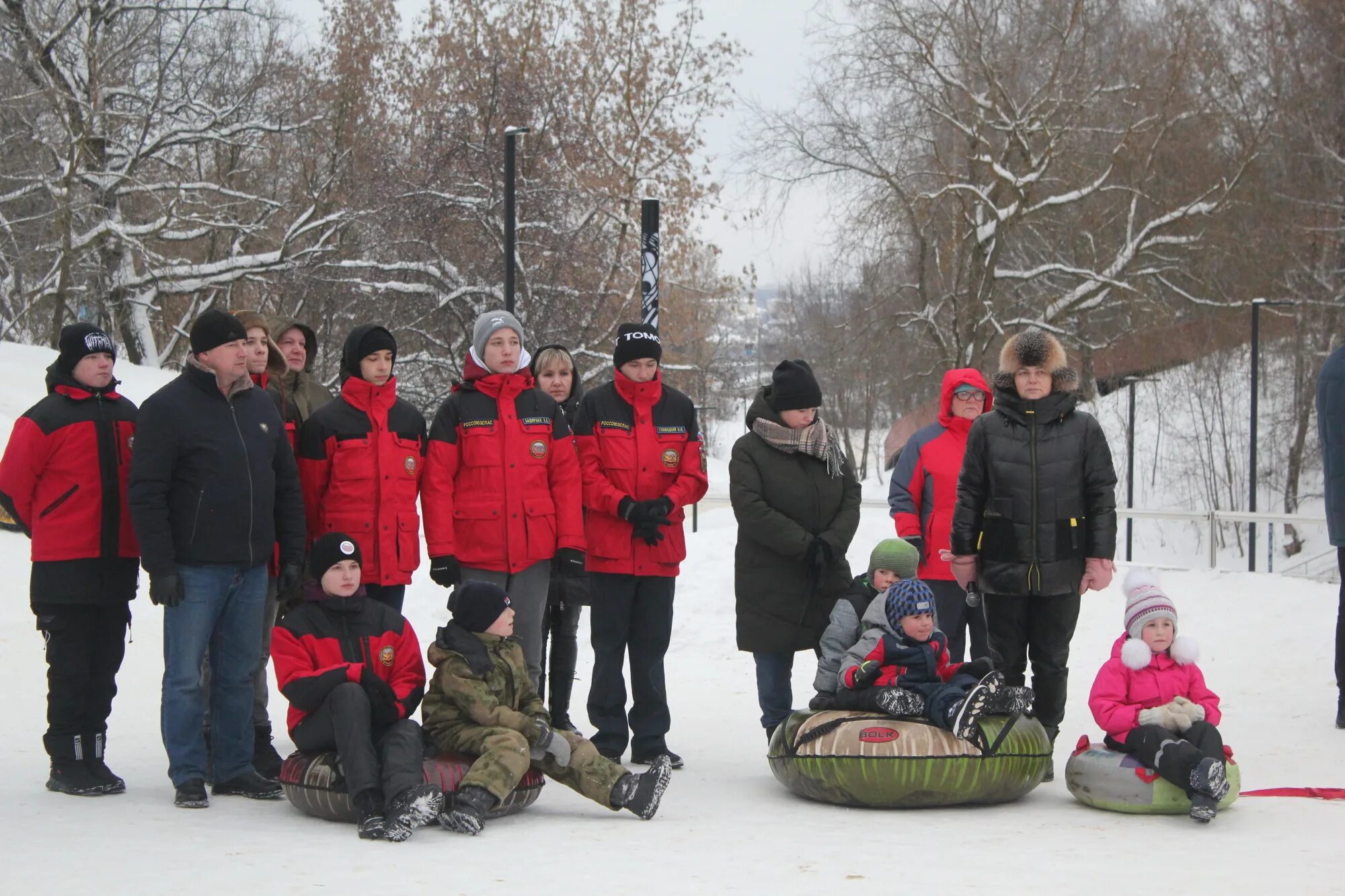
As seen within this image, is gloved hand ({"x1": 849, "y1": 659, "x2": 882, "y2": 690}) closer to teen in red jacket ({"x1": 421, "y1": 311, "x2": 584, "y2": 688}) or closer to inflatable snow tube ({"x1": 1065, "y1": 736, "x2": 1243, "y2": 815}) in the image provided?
inflatable snow tube ({"x1": 1065, "y1": 736, "x2": 1243, "y2": 815})

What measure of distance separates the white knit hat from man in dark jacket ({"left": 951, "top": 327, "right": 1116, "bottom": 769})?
170mm

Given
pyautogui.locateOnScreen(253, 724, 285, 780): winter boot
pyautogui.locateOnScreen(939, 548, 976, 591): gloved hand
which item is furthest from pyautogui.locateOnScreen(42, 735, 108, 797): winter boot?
pyautogui.locateOnScreen(939, 548, 976, 591): gloved hand

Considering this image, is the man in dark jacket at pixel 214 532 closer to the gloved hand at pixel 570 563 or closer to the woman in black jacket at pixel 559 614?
the gloved hand at pixel 570 563

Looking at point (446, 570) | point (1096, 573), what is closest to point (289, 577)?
point (446, 570)

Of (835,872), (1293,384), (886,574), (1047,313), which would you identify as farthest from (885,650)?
(1293,384)

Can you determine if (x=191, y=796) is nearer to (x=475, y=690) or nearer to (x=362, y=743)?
(x=362, y=743)

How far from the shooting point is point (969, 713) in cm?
560

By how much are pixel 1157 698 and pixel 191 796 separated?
3844mm

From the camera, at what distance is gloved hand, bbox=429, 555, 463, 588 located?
6.22 meters

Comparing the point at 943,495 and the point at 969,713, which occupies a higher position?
the point at 943,495

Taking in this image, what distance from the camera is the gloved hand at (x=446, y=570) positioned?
622 centimetres

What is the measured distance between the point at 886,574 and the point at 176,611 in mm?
3015

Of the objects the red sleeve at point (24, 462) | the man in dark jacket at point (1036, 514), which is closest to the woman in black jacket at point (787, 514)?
the man in dark jacket at point (1036, 514)

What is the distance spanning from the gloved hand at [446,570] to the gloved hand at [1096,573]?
2.74m
